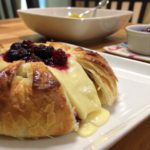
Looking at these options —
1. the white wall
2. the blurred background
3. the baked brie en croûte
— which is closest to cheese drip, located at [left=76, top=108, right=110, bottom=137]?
the baked brie en croûte

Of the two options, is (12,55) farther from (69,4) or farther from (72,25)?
(69,4)

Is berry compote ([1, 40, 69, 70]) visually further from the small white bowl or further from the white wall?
the white wall

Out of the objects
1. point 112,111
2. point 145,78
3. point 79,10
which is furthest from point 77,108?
point 79,10

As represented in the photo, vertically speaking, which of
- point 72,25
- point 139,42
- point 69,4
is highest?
point 72,25

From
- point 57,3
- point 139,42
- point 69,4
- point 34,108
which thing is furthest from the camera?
point 69,4

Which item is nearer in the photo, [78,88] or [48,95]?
[48,95]

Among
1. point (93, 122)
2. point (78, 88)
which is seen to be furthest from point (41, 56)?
point (93, 122)

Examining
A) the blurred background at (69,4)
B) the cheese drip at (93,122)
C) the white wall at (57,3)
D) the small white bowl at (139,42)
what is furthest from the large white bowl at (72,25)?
the white wall at (57,3)

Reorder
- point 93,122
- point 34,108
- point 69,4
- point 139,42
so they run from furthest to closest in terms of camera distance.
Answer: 1. point 69,4
2. point 139,42
3. point 93,122
4. point 34,108
